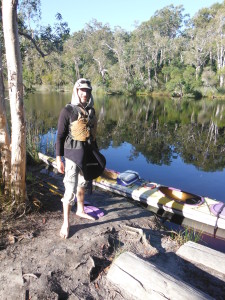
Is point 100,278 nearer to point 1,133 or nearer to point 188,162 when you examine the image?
point 1,133

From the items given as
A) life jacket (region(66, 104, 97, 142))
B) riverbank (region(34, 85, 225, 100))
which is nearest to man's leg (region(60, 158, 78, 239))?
life jacket (region(66, 104, 97, 142))

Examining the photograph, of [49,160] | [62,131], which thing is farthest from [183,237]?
[49,160]

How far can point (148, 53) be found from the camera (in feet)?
147

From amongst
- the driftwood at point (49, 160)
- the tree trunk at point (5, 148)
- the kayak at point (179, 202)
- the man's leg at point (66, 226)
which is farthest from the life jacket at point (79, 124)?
the driftwood at point (49, 160)

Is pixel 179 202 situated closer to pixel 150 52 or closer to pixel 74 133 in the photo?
pixel 74 133

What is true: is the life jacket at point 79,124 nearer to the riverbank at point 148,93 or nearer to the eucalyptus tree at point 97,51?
the riverbank at point 148,93

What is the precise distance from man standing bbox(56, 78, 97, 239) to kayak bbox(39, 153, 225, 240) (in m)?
3.42

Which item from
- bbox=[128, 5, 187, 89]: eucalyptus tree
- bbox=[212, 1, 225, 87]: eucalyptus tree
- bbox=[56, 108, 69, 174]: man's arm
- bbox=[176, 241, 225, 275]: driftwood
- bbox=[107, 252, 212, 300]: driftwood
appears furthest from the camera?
bbox=[128, 5, 187, 89]: eucalyptus tree

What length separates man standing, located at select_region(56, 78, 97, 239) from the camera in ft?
10.1

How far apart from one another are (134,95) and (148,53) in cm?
901

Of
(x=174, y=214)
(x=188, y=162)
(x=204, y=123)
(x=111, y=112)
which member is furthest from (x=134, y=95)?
(x=174, y=214)

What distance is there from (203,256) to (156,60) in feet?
151

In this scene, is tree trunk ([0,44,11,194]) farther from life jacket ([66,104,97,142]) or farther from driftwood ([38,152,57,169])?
driftwood ([38,152,57,169])

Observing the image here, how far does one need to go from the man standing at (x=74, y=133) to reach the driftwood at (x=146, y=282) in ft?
3.25
